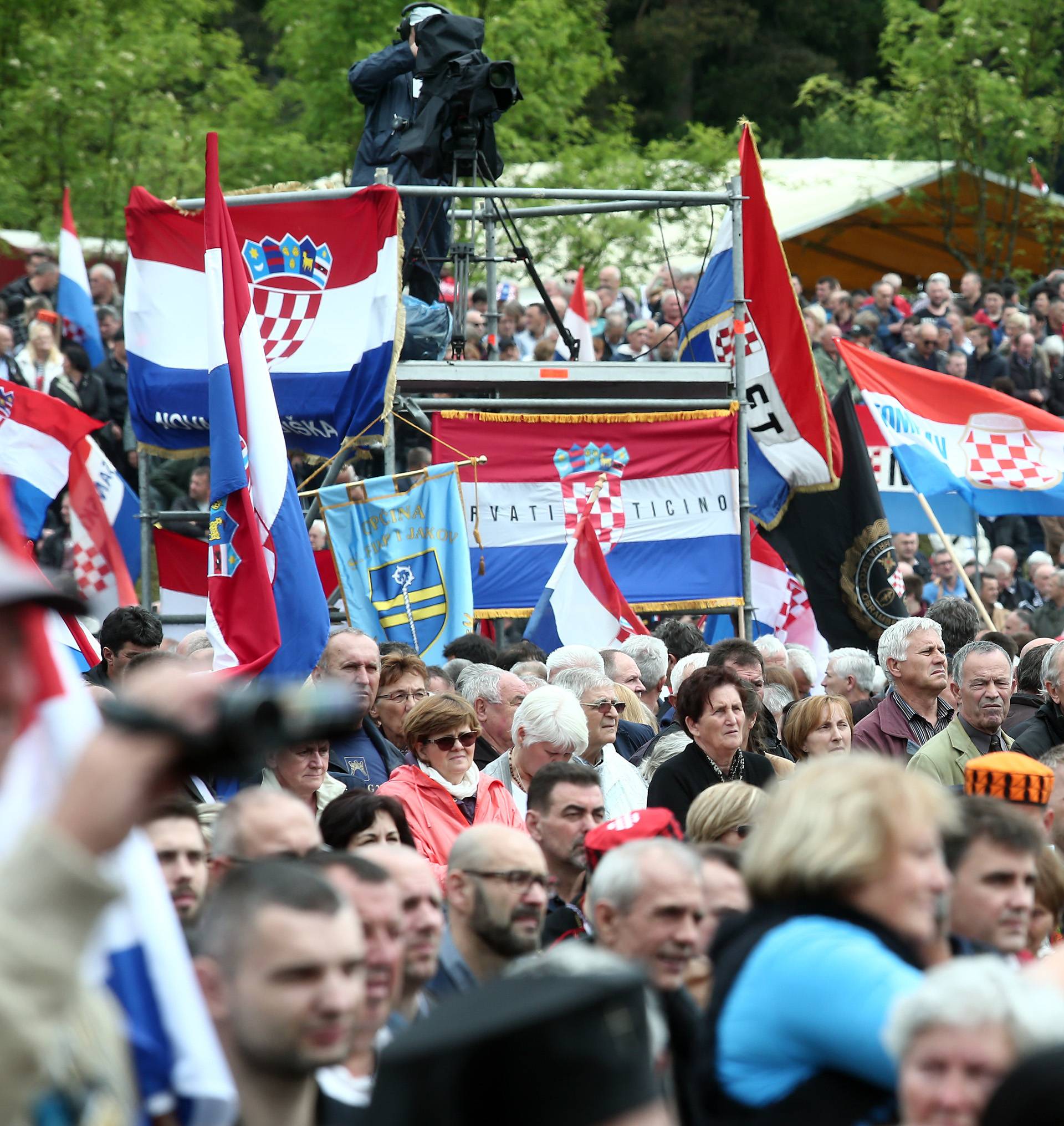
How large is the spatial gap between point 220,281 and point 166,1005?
6.17 metres

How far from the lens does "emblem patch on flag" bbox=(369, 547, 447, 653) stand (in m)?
11.0

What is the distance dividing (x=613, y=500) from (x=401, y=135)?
8.87 feet

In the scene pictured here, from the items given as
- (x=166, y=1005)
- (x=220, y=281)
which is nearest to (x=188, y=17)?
(x=220, y=281)

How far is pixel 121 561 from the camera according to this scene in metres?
11.7

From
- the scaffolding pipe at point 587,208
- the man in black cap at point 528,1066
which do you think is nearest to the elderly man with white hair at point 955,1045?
the man in black cap at point 528,1066

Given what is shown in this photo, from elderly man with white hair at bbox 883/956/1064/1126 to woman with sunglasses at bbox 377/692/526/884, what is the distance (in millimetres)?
3885

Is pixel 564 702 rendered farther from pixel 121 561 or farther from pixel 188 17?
pixel 188 17

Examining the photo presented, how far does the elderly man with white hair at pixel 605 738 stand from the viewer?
7.57 metres

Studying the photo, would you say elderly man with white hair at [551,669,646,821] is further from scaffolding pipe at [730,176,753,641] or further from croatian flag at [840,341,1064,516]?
croatian flag at [840,341,1064,516]

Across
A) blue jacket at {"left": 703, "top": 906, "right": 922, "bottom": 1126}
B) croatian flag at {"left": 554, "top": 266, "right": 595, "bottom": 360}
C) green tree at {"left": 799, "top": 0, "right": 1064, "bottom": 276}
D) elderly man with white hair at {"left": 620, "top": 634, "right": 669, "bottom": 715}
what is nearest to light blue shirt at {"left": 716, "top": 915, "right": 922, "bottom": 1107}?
blue jacket at {"left": 703, "top": 906, "right": 922, "bottom": 1126}

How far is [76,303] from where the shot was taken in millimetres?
15867

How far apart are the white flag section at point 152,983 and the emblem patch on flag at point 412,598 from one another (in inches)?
311

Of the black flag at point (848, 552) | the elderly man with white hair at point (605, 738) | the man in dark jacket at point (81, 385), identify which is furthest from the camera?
the man in dark jacket at point (81, 385)

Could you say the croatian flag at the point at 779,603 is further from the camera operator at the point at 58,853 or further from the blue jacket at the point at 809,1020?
the camera operator at the point at 58,853
